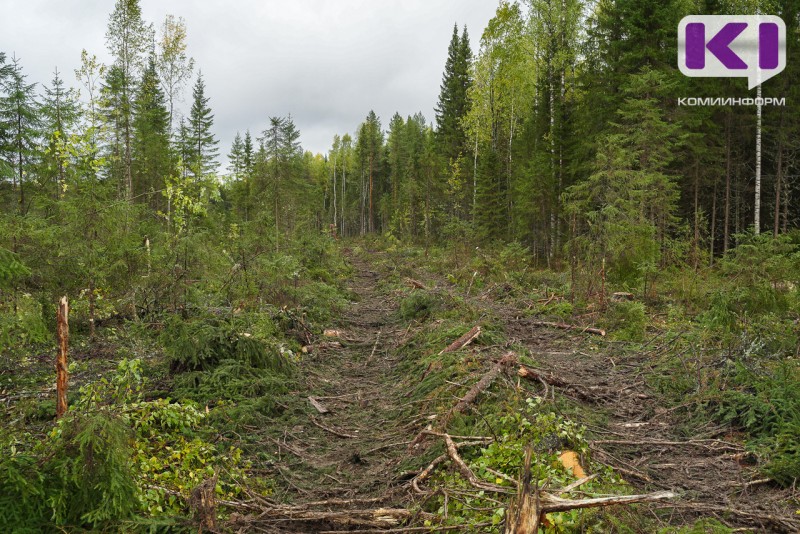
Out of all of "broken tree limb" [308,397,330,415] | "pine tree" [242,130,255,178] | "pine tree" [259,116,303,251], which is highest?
"pine tree" [242,130,255,178]

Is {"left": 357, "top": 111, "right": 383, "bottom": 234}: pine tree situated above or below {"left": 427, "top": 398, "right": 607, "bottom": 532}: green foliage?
above

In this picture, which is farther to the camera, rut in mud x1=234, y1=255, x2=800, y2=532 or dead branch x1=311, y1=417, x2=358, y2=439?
dead branch x1=311, y1=417, x2=358, y2=439

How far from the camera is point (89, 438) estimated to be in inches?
124

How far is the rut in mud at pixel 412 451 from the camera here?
157 inches

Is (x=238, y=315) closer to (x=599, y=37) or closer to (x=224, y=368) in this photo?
(x=224, y=368)

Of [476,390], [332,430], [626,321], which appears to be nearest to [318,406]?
[332,430]

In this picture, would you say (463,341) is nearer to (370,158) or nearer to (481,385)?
(481,385)

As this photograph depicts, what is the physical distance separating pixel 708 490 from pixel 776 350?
4.46 meters

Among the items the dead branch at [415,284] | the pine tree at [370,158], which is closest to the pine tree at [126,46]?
the dead branch at [415,284]

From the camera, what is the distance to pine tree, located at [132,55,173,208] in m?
23.1

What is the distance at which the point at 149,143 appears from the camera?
2467cm

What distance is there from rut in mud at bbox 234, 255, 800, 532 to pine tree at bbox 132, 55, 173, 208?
1958cm
